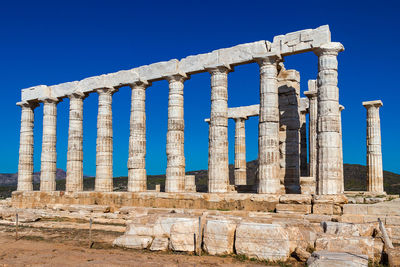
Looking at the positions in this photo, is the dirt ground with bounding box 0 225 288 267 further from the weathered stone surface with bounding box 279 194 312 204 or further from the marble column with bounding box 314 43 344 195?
the marble column with bounding box 314 43 344 195

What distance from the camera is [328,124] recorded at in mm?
19328

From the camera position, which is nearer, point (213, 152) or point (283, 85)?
point (213, 152)

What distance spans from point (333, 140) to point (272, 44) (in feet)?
19.4

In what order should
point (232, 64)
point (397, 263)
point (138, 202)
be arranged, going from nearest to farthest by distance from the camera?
point (397, 263) → point (232, 64) → point (138, 202)

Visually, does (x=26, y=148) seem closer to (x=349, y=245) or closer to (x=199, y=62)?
(x=199, y=62)

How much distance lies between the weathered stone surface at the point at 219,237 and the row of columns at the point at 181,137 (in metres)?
8.46

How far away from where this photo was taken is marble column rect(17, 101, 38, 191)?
103 ft

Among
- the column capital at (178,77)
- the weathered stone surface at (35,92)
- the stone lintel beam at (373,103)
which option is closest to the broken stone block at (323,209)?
the column capital at (178,77)

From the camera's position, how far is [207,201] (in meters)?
21.8

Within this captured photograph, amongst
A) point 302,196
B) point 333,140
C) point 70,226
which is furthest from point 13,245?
point 333,140

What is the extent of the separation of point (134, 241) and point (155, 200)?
10.4 metres

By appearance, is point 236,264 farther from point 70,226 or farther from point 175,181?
point 175,181

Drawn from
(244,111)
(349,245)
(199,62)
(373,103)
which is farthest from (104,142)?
(349,245)

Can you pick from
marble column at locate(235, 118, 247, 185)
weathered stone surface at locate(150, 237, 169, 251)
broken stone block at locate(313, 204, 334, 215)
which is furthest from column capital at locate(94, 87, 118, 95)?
weathered stone surface at locate(150, 237, 169, 251)
